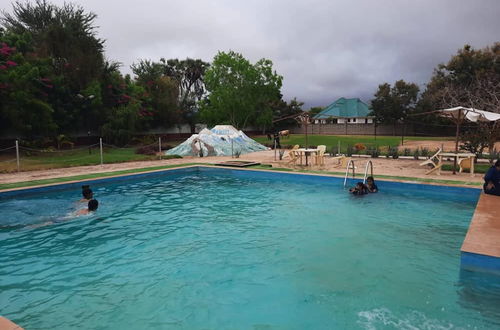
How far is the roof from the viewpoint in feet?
183

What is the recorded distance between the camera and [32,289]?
4.76 metres

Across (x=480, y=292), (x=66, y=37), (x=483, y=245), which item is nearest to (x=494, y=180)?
(x=483, y=245)

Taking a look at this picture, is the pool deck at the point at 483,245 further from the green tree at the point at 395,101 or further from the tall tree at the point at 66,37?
the green tree at the point at 395,101

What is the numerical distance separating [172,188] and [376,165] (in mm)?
9195

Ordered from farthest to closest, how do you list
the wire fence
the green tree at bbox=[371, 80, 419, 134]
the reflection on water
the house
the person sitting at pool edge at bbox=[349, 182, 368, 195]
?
the house < the green tree at bbox=[371, 80, 419, 134] < the wire fence < the person sitting at pool edge at bbox=[349, 182, 368, 195] < the reflection on water

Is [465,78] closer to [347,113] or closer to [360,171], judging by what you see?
[347,113]

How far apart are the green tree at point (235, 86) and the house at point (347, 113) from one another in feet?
73.5

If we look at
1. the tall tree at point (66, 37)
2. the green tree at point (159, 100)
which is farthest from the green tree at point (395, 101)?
the tall tree at point (66, 37)

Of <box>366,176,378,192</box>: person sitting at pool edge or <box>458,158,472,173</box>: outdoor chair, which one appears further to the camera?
<box>458,158,472,173</box>: outdoor chair

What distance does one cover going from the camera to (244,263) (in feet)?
18.5

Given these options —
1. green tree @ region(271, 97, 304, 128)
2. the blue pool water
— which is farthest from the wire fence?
green tree @ region(271, 97, 304, 128)

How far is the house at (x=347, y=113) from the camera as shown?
55.1 meters

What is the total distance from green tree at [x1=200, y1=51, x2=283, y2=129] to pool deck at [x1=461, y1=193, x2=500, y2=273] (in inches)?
1109

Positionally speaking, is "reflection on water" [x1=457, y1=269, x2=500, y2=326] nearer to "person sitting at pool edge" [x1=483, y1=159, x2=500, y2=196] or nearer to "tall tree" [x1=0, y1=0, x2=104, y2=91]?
"person sitting at pool edge" [x1=483, y1=159, x2=500, y2=196]
